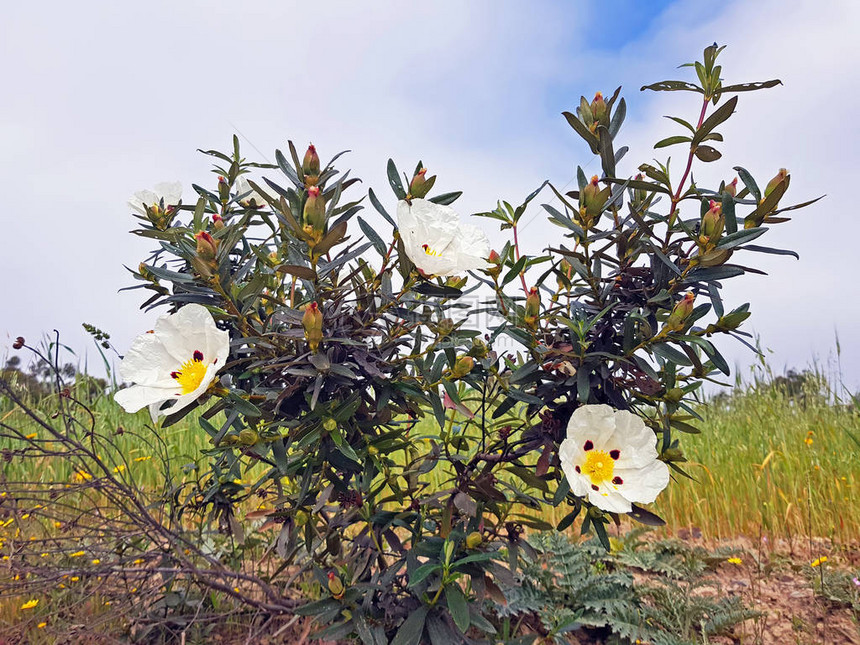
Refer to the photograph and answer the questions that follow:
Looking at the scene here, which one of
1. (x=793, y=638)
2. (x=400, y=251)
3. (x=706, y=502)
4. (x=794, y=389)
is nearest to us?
(x=400, y=251)

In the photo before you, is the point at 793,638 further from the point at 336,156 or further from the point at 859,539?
the point at 336,156

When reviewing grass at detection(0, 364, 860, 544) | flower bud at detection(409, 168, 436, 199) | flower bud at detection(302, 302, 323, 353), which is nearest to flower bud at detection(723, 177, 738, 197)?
flower bud at detection(409, 168, 436, 199)

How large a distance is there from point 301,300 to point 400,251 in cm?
38

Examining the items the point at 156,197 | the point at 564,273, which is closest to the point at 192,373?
the point at 156,197

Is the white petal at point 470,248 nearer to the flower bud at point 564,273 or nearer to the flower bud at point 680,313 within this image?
the flower bud at point 564,273

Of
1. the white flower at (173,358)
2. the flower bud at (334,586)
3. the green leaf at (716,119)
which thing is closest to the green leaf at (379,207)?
the white flower at (173,358)

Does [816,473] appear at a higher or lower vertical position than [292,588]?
higher

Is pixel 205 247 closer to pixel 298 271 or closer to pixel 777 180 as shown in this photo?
pixel 298 271

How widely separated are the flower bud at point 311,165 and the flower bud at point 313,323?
1.23ft

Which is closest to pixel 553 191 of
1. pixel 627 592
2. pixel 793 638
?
pixel 627 592

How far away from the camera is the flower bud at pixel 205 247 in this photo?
4.97ft

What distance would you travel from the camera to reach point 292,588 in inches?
104

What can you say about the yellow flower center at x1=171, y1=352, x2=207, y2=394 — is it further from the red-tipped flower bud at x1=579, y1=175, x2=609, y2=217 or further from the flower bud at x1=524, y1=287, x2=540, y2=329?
the red-tipped flower bud at x1=579, y1=175, x2=609, y2=217

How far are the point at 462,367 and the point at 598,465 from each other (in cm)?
42
